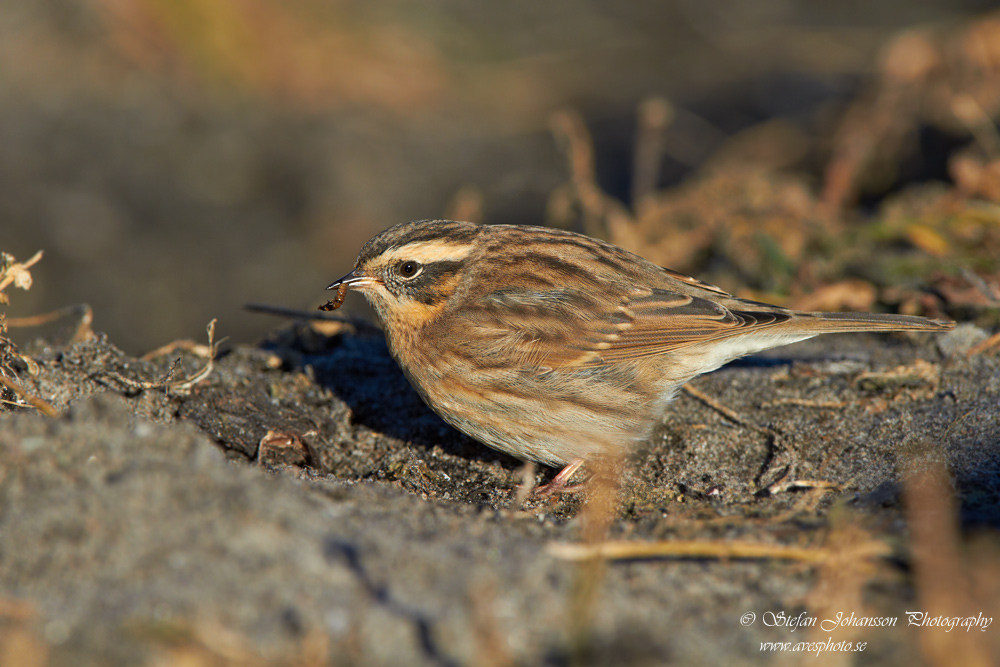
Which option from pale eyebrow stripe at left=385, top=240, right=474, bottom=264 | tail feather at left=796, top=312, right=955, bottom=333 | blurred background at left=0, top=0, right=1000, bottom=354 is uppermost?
blurred background at left=0, top=0, right=1000, bottom=354

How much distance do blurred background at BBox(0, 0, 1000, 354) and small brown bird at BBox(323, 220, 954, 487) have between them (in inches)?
66.5

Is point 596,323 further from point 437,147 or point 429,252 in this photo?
point 437,147

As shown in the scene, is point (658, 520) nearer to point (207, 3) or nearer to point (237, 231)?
point (237, 231)

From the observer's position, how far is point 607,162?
1133 centimetres

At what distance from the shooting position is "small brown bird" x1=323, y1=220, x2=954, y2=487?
179 inches

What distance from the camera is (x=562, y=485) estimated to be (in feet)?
15.5

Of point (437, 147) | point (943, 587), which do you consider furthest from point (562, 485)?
point (437, 147)

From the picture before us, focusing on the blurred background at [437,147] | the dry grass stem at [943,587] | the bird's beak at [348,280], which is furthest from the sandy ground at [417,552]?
the blurred background at [437,147]

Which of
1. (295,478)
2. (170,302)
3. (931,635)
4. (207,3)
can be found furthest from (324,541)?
(207,3)

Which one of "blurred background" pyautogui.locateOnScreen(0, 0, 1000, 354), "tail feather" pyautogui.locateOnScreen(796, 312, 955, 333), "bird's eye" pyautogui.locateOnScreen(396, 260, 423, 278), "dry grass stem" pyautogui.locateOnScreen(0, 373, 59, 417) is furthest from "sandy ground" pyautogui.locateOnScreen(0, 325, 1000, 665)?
"blurred background" pyautogui.locateOnScreen(0, 0, 1000, 354)

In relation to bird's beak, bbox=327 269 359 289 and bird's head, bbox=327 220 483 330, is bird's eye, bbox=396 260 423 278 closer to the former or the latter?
bird's head, bbox=327 220 483 330

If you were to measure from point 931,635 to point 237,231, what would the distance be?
8.34 m

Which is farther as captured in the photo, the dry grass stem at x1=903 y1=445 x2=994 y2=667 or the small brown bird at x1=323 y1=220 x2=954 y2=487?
the small brown bird at x1=323 y1=220 x2=954 y2=487

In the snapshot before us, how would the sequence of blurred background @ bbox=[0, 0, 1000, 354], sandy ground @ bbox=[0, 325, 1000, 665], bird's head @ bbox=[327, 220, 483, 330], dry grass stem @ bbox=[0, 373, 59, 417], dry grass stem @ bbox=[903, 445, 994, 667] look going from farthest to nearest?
blurred background @ bbox=[0, 0, 1000, 354]
bird's head @ bbox=[327, 220, 483, 330]
dry grass stem @ bbox=[0, 373, 59, 417]
sandy ground @ bbox=[0, 325, 1000, 665]
dry grass stem @ bbox=[903, 445, 994, 667]
